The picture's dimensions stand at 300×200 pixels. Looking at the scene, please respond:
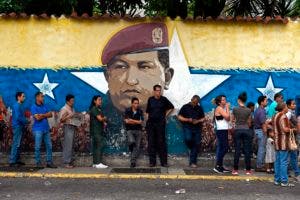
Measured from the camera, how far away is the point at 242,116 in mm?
12281

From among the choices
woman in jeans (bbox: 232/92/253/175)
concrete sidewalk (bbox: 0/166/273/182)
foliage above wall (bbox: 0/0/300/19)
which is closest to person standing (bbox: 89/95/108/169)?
concrete sidewalk (bbox: 0/166/273/182)

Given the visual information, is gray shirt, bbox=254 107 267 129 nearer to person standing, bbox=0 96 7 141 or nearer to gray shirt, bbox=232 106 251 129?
gray shirt, bbox=232 106 251 129

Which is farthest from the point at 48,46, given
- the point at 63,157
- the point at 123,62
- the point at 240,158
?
the point at 240,158

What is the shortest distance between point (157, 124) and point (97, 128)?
1.40 m

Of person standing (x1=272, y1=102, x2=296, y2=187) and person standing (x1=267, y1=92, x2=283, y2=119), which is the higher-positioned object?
person standing (x1=267, y1=92, x2=283, y2=119)

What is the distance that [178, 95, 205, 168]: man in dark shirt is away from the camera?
42.9 ft

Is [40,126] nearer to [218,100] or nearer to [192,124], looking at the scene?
[192,124]

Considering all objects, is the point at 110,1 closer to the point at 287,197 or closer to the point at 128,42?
the point at 128,42

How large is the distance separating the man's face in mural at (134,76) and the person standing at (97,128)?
65 centimetres

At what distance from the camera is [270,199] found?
378 inches

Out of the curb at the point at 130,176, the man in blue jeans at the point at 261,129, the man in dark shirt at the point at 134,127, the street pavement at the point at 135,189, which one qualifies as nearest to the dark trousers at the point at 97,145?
Result: the man in dark shirt at the point at 134,127

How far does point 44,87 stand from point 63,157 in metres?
1.76

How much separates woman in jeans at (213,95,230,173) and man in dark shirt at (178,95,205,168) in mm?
625

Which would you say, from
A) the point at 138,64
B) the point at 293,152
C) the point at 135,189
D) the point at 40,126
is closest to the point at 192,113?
the point at 138,64
